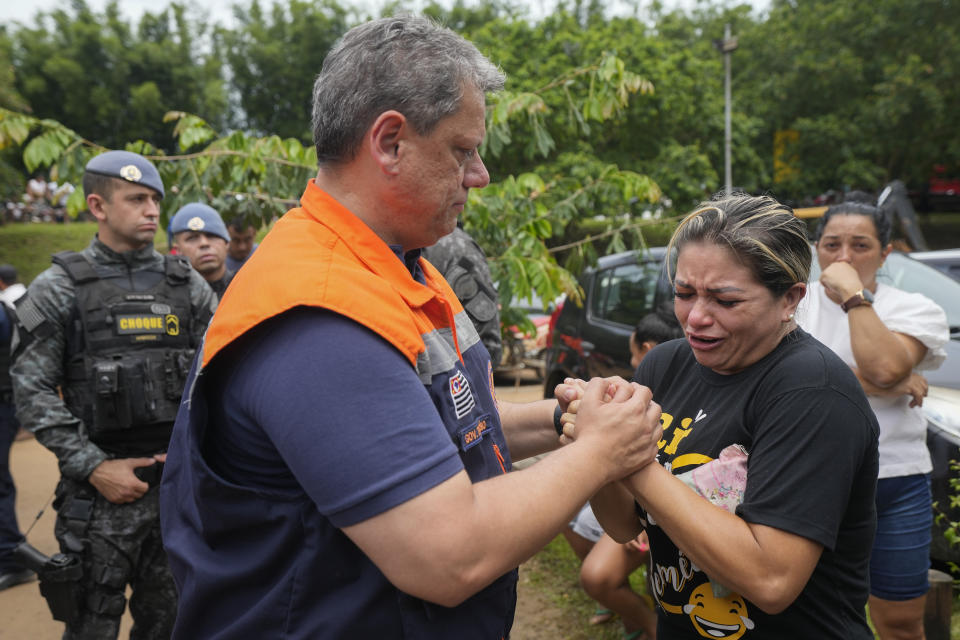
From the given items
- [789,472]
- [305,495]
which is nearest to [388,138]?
[305,495]

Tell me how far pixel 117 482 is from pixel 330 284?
2251 mm

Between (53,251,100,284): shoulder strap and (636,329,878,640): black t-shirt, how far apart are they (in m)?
2.53

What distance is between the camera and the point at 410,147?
4.58 ft

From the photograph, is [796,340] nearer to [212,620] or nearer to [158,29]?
Answer: [212,620]

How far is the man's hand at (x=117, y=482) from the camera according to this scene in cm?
299

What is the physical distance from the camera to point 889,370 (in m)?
2.75

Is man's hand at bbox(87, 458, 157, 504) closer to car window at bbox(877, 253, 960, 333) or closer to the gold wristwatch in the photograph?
the gold wristwatch

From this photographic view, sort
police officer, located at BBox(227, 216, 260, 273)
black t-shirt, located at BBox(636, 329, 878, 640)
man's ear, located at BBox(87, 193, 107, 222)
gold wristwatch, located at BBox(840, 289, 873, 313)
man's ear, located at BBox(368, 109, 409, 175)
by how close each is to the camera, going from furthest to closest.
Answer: police officer, located at BBox(227, 216, 260, 273) → man's ear, located at BBox(87, 193, 107, 222) → gold wristwatch, located at BBox(840, 289, 873, 313) → black t-shirt, located at BBox(636, 329, 878, 640) → man's ear, located at BBox(368, 109, 409, 175)

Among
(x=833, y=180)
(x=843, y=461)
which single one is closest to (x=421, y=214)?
(x=843, y=461)

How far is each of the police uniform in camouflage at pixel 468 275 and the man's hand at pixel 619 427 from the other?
1742mm

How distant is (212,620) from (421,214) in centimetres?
90

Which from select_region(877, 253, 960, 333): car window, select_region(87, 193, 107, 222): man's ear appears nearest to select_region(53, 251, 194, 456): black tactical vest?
select_region(87, 193, 107, 222): man's ear

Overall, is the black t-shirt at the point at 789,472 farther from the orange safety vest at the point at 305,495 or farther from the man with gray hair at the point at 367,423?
the orange safety vest at the point at 305,495

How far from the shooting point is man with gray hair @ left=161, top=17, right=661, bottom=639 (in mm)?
1173
